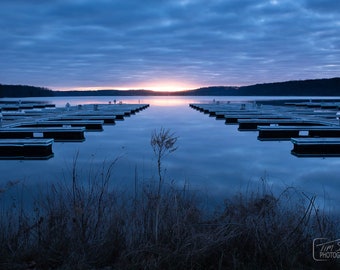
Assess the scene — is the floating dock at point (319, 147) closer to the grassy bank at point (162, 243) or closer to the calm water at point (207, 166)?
the calm water at point (207, 166)

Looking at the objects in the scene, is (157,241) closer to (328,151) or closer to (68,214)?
(68,214)

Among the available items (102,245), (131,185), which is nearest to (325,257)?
(102,245)

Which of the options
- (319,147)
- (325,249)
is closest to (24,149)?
(319,147)

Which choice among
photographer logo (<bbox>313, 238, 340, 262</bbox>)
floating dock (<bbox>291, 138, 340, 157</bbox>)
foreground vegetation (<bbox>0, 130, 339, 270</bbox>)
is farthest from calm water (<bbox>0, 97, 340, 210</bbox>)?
photographer logo (<bbox>313, 238, 340, 262</bbox>)

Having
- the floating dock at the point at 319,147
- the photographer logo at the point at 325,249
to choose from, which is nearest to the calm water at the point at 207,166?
the floating dock at the point at 319,147

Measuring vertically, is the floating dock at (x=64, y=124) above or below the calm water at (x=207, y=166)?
above

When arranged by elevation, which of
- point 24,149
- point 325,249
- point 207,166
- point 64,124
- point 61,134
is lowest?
point 207,166

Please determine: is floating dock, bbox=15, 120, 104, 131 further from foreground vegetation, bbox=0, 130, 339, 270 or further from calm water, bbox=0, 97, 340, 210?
foreground vegetation, bbox=0, 130, 339, 270

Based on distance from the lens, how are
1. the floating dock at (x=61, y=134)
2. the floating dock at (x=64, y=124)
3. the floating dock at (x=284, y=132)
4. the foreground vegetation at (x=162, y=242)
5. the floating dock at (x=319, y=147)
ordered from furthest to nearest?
the floating dock at (x=64, y=124)
the floating dock at (x=284, y=132)
the floating dock at (x=61, y=134)
the floating dock at (x=319, y=147)
the foreground vegetation at (x=162, y=242)

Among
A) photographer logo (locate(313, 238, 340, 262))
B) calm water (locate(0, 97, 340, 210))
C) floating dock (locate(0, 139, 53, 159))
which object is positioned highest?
photographer logo (locate(313, 238, 340, 262))

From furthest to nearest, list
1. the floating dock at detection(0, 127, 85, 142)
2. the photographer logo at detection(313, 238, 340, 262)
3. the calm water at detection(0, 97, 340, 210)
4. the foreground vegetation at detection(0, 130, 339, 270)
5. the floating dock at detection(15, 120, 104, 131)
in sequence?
the floating dock at detection(15, 120, 104, 131), the floating dock at detection(0, 127, 85, 142), the calm water at detection(0, 97, 340, 210), the photographer logo at detection(313, 238, 340, 262), the foreground vegetation at detection(0, 130, 339, 270)

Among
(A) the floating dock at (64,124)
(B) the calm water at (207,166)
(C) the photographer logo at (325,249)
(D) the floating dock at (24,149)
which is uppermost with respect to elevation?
(A) the floating dock at (64,124)

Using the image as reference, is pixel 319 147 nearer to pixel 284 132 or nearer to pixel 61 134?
pixel 284 132

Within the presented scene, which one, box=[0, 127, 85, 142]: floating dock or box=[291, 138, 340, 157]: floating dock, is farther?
box=[0, 127, 85, 142]: floating dock
